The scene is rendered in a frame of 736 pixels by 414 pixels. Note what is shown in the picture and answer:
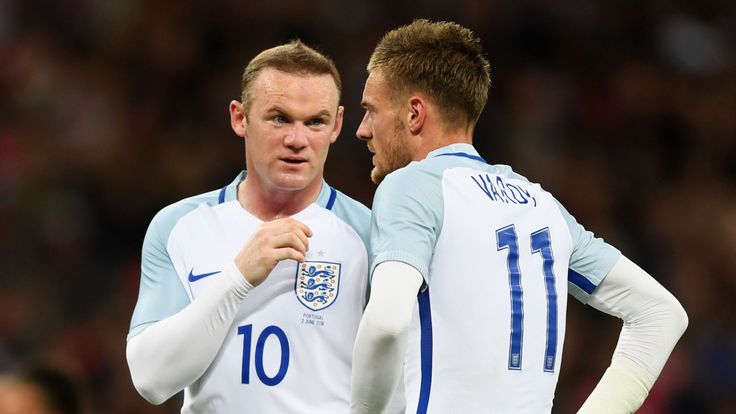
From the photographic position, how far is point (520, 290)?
382cm

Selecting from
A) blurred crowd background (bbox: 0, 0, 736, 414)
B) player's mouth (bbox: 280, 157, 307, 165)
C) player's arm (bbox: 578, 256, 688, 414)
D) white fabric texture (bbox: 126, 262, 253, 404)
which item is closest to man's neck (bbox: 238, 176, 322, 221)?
player's mouth (bbox: 280, 157, 307, 165)

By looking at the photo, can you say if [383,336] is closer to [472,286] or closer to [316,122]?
[472,286]

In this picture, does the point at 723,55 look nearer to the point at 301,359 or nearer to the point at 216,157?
the point at 216,157

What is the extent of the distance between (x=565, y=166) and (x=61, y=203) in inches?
161

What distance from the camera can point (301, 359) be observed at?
3.97m

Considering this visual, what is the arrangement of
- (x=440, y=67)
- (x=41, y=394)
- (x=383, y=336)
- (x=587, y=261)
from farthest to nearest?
(x=587, y=261)
(x=440, y=67)
(x=383, y=336)
(x=41, y=394)

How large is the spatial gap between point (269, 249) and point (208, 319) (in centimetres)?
29

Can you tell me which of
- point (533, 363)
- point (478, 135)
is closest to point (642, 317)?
point (533, 363)

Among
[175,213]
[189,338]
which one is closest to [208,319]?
[189,338]

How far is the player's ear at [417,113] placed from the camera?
4043 mm

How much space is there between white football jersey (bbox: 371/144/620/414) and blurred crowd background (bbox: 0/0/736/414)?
4777 millimetres

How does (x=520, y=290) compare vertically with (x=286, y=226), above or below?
below

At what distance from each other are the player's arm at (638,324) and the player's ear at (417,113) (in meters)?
0.84

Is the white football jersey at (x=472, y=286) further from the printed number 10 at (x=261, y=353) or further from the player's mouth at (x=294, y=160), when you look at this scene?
the printed number 10 at (x=261, y=353)
